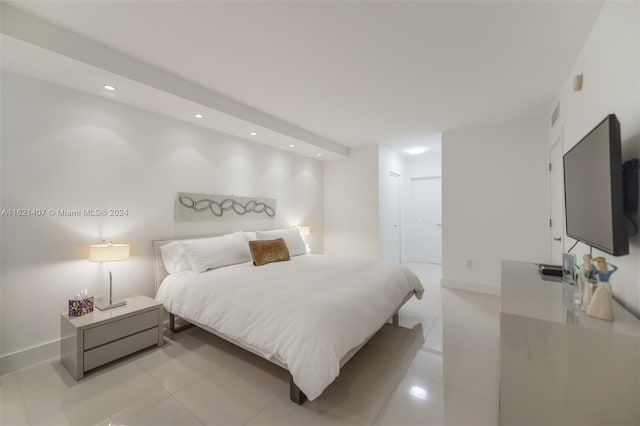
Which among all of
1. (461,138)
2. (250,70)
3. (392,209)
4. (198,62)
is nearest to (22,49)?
(198,62)

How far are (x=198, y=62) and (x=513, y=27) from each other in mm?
2520

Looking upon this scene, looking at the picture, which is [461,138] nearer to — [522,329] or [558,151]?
[558,151]

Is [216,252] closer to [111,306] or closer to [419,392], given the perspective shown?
[111,306]

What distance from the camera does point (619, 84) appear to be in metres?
1.50

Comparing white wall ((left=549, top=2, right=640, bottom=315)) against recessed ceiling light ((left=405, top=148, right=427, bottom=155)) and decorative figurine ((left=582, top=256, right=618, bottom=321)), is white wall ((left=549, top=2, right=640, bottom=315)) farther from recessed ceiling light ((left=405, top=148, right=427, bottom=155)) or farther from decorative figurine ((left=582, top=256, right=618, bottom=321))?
recessed ceiling light ((left=405, top=148, right=427, bottom=155))

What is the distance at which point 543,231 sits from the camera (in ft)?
11.9

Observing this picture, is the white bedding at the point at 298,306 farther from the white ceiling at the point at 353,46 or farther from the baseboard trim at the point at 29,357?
the white ceiling at the point at 353,46

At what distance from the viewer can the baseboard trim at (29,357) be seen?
208 cm

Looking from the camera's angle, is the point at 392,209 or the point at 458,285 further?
the point at 392,209

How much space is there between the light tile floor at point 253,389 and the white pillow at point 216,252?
30.5 inches

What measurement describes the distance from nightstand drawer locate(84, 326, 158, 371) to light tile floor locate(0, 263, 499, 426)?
79mm

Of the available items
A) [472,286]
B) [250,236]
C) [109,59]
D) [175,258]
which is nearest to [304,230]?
[250,236]

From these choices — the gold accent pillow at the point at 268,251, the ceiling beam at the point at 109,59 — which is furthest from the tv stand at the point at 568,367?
the ceiling beam at the point at 109,59

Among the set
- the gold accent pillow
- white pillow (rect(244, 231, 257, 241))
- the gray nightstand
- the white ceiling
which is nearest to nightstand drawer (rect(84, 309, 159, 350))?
the gray nightstand
